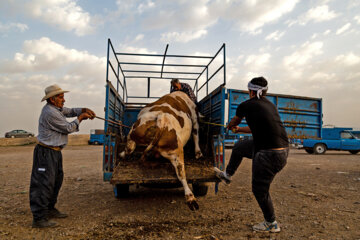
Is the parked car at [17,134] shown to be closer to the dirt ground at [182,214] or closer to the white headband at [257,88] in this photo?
the dirt ground at [182,214]

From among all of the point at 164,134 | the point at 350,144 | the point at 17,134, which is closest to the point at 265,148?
the point at 164,134

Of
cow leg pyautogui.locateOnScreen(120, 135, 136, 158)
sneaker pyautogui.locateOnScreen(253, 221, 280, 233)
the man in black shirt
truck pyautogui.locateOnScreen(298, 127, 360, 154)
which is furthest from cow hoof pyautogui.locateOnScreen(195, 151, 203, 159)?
truck pyautogui.locateOnScreen(298, 127, 360, 154)

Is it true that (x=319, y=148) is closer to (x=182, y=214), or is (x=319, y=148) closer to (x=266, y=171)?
(x=182, y=214)

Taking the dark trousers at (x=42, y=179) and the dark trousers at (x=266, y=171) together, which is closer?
the dark trousers at (x=266, y=171)

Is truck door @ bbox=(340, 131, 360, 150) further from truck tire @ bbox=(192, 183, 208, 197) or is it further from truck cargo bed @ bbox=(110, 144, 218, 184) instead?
truck cargo bed @ bbox=(110, 144, 218, 184)

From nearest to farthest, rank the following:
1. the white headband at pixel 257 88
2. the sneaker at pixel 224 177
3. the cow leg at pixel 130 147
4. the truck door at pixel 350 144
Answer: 1. the white headband at pixel 257 88
2. the sneaker at pixel 224 177
3. the cow leg at pixel 130 147
4. the truck door at pixel 350 144

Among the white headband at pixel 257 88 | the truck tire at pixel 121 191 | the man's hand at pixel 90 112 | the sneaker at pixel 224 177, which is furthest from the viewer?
the truck tire at pixel 121 191

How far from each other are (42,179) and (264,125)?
9.40 feet

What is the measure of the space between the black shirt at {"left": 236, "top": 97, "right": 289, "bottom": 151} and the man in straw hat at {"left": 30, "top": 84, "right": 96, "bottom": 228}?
92.2 inches

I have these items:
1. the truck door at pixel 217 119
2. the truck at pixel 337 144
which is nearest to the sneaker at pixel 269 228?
the truck door at pixel 217 119

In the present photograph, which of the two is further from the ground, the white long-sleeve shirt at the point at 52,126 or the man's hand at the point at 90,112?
the man's hand at the point at 90,112

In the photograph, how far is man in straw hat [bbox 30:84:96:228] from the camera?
3.40 m

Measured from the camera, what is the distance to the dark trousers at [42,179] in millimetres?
3385

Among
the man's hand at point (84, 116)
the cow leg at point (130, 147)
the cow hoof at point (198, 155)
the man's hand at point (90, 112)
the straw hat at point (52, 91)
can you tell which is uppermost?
the straw hat at point (52, 91)
